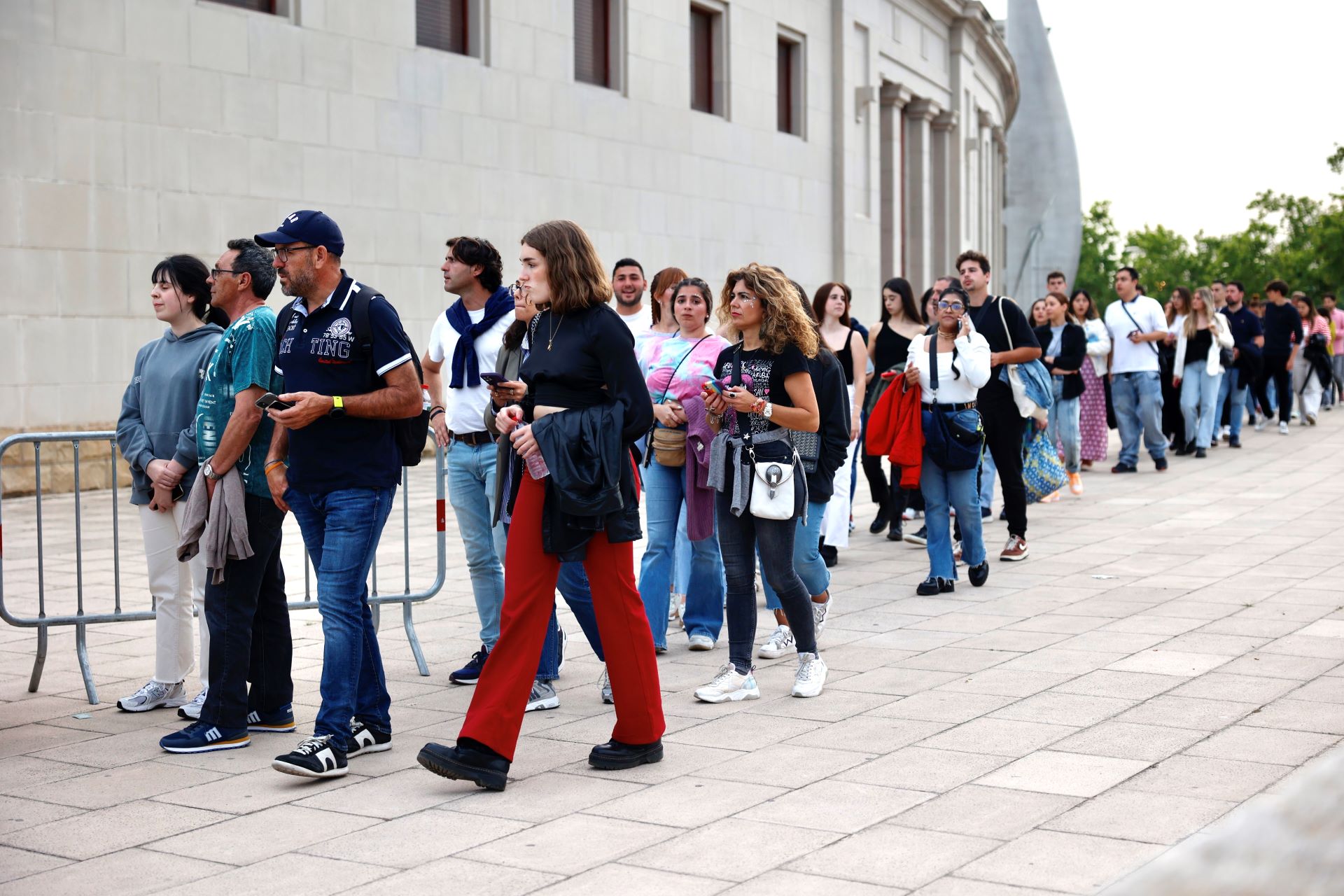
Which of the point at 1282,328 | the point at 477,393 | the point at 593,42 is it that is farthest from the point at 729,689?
the point at 593,42

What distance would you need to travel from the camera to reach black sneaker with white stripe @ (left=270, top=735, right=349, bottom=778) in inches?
196

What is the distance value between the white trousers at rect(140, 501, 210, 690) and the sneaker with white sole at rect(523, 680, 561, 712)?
4.47ft

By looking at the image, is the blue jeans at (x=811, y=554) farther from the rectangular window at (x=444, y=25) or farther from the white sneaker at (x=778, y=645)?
the rectangular window at (x=444, y=25)

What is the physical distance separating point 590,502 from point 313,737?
128 centimetres

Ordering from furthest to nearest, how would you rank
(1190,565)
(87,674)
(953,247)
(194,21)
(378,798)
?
(953,247), (194,21), (1190,565), (87,674), (378,798)

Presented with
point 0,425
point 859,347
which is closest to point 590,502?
point 859,347

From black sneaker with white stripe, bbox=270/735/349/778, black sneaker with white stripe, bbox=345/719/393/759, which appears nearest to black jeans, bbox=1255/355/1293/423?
black sneaker with white stripe, bbox=345/719/393/759

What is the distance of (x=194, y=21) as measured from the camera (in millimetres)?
15453

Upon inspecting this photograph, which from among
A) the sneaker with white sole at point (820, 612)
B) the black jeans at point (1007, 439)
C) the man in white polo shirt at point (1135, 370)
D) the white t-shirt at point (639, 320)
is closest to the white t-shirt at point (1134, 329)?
the man in white polo shirt at point (1135, 370)

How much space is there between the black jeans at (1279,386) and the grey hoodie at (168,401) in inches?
734

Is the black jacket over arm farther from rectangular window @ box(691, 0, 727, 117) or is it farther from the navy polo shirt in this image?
rectangular window @ box(691, 0, 727, 117)

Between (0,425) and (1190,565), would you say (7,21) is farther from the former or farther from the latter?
(1190,565)

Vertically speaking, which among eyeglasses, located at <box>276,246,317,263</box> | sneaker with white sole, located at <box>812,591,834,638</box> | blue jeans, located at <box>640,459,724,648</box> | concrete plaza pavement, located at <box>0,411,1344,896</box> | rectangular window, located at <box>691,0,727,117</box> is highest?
rectangular window, located at <box>691,0,727,117</box>

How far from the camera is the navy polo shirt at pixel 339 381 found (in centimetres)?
528
